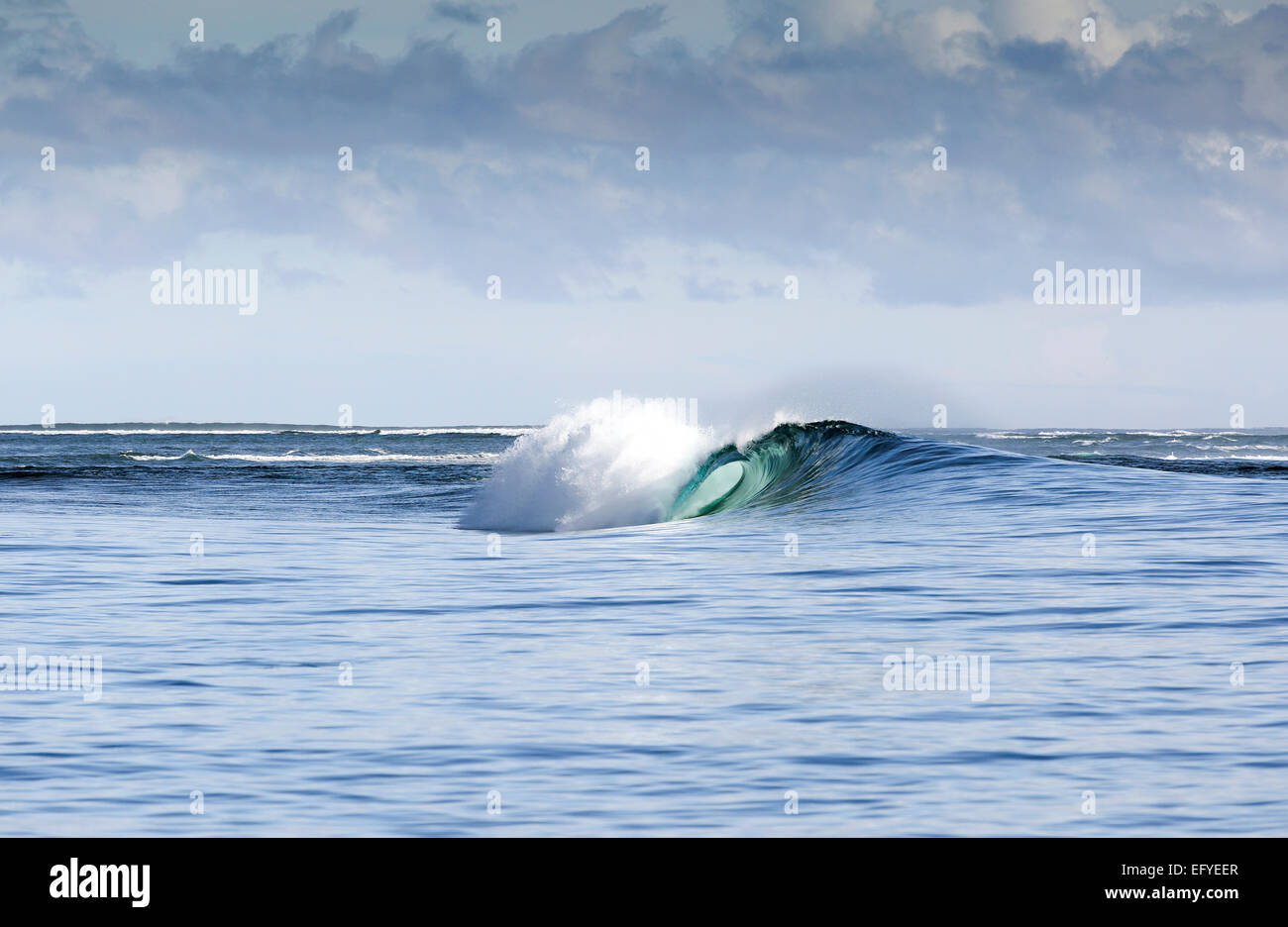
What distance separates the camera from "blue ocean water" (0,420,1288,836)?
528cm

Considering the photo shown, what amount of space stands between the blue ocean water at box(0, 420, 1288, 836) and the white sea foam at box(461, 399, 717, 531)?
216 centimetres

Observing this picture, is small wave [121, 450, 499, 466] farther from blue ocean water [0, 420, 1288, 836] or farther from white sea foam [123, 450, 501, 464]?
blue ocean water [0, 420, 1288, 836]

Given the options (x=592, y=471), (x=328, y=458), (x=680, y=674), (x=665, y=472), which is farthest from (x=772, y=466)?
(x=328, y=458)

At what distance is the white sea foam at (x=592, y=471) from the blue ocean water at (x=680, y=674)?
2.16 m

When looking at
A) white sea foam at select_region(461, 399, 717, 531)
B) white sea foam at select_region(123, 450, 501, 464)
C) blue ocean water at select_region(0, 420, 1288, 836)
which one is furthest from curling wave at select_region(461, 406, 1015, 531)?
white sea foam at select_region(123, 450, 501, 464)

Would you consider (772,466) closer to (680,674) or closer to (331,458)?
(680,674)

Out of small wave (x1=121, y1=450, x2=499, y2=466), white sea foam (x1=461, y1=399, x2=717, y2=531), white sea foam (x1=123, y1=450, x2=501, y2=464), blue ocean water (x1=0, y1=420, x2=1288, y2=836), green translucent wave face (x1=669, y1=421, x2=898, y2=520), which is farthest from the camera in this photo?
white sea foam (x1=123, y1=450, x2=501, y2=464)

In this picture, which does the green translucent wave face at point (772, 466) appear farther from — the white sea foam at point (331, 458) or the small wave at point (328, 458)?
the white sea foam at point (331, 458)

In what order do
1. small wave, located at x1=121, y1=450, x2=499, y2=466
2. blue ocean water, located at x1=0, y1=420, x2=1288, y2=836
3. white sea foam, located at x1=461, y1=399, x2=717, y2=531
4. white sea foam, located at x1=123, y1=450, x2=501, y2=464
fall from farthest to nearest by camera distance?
white sea foam, located at x1=123, y1=450, x2=501, y2=464
small wave, located at x1=121, y1=450, x2=499, y2=466
white sea foam, located at x1=461, y1=399, x2=717, y2=531
blue ocean water, located at x1=0, y1=420, x2=1288, y2=836

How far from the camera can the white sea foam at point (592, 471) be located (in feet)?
66.0

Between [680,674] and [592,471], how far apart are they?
45.0 feet

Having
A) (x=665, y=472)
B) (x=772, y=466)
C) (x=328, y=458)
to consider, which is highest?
(x=328, y=458)

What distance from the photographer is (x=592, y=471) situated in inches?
840
